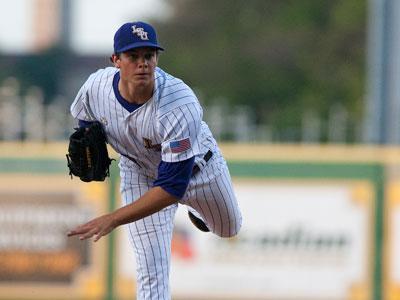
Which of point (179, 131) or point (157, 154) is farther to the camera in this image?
point (157, 154)

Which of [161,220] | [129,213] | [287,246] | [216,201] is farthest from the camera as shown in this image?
[287,246]

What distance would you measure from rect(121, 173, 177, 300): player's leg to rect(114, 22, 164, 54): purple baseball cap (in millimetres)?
1073

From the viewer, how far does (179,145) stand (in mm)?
6531

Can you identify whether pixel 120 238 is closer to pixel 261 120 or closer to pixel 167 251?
pixel 167 251

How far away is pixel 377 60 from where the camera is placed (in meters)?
15.0

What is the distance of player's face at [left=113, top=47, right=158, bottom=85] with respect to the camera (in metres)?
6.31

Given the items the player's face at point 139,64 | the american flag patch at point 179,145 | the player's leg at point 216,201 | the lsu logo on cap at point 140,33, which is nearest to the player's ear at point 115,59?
the player's face at point 139,64

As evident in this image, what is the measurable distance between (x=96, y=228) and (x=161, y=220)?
1053mm

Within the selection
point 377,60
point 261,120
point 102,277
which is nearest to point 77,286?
point 102,277

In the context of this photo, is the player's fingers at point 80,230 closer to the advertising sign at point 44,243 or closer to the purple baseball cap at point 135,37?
the purple baseball cap at point 135,37

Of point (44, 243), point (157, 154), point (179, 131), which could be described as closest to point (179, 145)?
point (179, 131)

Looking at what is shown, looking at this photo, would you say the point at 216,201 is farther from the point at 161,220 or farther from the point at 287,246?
the point at 287,246

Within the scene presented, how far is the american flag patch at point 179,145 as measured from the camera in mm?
6527

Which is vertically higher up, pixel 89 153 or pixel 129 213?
pixel 89 153
